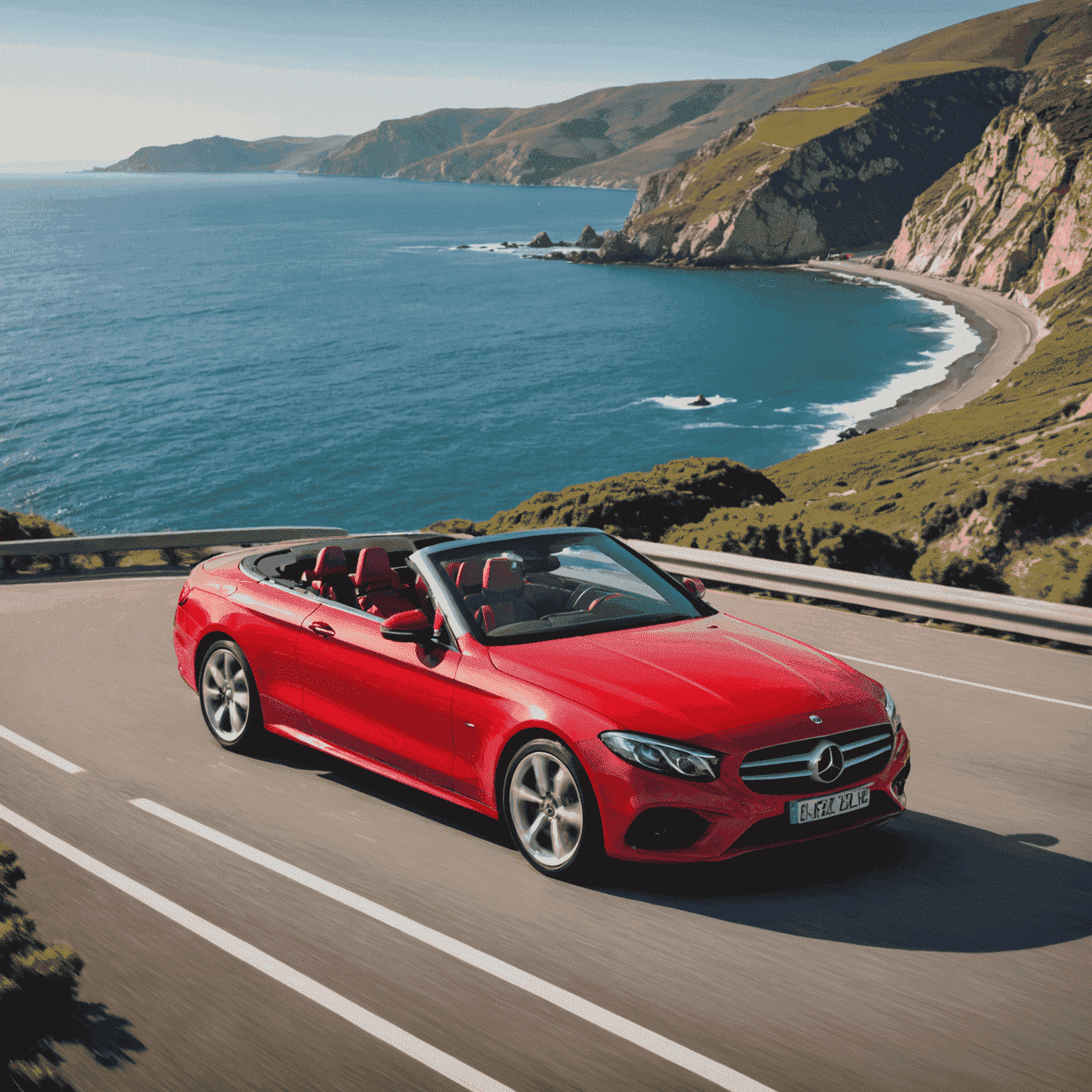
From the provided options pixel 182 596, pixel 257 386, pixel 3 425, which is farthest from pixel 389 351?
pixel 182 596

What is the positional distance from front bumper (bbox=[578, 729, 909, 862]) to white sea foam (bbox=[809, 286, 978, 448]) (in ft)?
184

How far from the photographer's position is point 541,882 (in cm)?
489

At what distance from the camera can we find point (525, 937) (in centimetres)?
435

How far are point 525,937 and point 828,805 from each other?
4.55ft

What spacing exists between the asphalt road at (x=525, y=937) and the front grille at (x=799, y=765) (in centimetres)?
35

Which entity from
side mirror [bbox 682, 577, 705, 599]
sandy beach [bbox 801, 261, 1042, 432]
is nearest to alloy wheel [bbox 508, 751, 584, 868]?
side mirror [bbox 682, 577, 705, 599]

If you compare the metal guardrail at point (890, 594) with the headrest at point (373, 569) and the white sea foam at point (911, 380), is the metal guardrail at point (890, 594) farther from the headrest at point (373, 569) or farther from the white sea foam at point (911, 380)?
the white sea foam at point (911, 380)

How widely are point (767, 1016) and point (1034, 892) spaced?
66.8 inches

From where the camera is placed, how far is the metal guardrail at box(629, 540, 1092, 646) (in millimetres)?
9258

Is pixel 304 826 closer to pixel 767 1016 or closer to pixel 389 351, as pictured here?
pixel 767 1016

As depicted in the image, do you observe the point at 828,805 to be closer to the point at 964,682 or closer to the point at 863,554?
the point at 964,682

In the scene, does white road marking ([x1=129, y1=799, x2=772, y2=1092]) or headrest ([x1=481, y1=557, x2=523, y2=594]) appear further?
headrest ([x1=481, y1=557, x2=523, y2=594])

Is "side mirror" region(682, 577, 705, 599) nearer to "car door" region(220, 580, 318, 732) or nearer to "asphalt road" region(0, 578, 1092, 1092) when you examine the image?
"asphalt road" region(0, 578, 1092, 1092)

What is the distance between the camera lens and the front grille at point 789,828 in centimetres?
450
